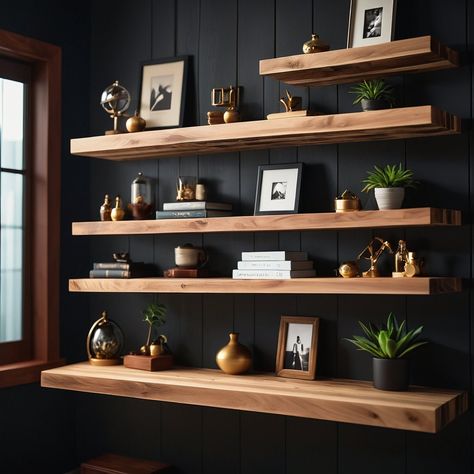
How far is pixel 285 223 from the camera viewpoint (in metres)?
3.08

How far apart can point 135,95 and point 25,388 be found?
141 cm

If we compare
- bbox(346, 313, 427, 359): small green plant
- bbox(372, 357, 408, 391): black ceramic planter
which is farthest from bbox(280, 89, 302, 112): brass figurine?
bbox(372, 357, 408, 391): black ceramic planter

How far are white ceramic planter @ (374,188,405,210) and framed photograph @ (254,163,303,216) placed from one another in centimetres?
39

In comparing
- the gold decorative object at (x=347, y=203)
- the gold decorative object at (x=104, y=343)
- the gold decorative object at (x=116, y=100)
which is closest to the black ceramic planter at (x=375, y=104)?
the gold decorative object at (x=347, y=203)

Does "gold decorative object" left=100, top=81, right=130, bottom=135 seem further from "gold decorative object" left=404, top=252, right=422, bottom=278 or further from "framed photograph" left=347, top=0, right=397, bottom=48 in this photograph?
"gold decorative object" left=404, top=252, right=422, bottom=278

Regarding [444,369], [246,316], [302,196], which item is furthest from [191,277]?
[444,369]

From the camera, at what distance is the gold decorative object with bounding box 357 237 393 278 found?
3.03 metres

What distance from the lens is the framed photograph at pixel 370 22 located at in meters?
3.01

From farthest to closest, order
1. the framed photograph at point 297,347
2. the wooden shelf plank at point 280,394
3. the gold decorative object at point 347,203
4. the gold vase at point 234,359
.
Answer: the gold vase at point 234,359 → the framed photograph at point 297,347 → the gold decorative object at point 347,203 → the wooden shelf plank at point 280,394

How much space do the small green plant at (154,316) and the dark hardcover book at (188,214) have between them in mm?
428

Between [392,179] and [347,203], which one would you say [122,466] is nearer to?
[347,203]

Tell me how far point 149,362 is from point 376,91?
145cm

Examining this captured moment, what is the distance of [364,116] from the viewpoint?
288 centimetres

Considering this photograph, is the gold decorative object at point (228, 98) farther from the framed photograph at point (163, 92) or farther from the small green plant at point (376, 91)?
the small green plant at point (376, 91)
